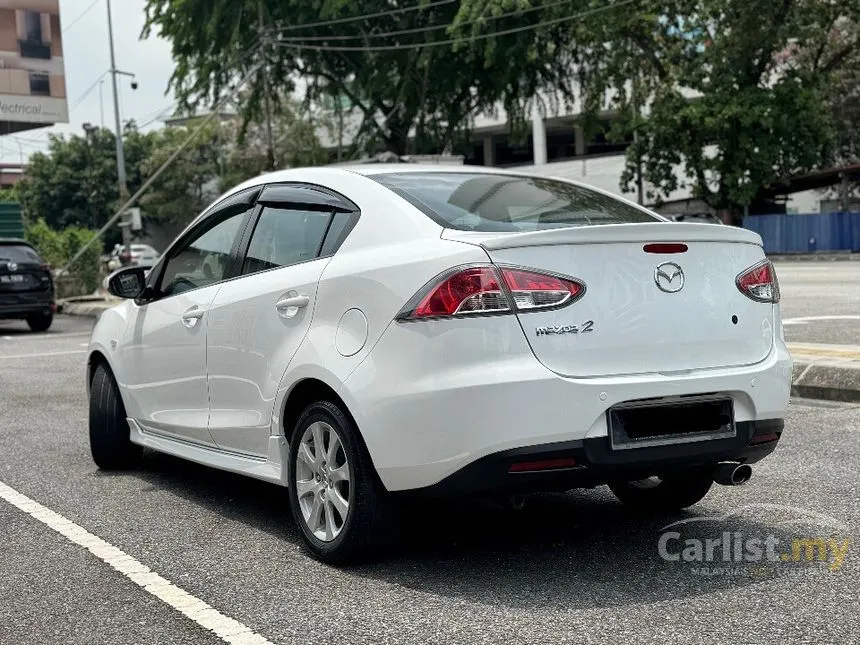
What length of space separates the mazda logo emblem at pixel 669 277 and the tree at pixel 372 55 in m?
26.3

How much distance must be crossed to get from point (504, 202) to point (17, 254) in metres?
16.8

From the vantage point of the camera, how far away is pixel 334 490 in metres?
4.48

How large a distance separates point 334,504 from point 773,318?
1.88m

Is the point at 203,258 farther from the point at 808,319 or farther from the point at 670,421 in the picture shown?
the point at 808,319

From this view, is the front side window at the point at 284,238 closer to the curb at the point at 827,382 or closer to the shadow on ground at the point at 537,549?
the shadow on ground at the point at 537,549

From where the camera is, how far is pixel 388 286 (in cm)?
428

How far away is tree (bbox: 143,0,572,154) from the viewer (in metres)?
31.3

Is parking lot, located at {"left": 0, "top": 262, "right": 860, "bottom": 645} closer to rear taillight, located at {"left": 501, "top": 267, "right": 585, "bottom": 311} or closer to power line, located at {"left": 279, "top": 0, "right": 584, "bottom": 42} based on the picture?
rear taillight, located at {"left": 501, "top": 267, "right": 585, "bottom": 311}

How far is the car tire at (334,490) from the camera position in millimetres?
4309

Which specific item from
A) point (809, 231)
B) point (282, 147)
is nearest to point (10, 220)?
point (809, 231)

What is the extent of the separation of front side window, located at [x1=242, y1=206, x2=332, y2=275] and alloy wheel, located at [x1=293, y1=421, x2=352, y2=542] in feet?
2.62

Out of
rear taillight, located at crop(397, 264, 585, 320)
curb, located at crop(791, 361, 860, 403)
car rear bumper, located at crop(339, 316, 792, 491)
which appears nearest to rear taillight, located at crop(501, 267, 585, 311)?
rear taillight, located at crop(397, 264, 585, 320)

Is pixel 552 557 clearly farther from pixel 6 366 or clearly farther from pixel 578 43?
pixel 578 43

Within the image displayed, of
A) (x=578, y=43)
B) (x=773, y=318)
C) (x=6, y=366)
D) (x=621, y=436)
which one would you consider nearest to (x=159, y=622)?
(x=621, y=436)
